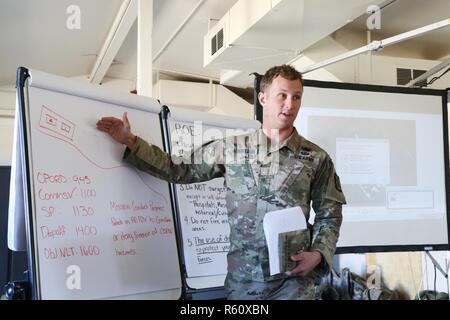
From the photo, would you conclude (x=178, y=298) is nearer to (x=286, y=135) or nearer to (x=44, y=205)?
(x=44, y=205)

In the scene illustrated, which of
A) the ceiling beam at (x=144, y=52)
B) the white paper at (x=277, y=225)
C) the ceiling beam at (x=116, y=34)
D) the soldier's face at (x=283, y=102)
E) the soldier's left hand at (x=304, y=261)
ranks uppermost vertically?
the ceiling beam at (x=116, y=34)

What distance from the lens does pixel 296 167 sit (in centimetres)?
150

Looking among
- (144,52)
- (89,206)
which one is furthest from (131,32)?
(89,206)

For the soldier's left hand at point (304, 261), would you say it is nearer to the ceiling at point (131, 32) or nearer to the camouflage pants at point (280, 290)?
the camouflage pants at point (280, 290)

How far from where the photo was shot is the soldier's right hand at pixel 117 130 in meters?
1.59

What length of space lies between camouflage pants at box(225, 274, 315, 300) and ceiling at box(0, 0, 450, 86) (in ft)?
7.83

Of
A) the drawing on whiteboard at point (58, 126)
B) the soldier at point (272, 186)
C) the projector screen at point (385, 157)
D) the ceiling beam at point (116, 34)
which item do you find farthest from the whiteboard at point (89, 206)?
the ceiling beam at point (116, 34)

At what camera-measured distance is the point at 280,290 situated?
1445 millimetres

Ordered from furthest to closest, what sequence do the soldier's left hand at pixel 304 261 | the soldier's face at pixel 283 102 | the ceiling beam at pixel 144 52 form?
the ceiling beam at pixel 144 52 → the soldier's face at pixel 283 102 → the soldier's left hand at pixel 304 261

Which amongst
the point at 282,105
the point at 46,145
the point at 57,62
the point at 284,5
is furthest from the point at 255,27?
the point at 57,62

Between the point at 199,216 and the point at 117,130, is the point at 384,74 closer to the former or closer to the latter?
the point at 199,216

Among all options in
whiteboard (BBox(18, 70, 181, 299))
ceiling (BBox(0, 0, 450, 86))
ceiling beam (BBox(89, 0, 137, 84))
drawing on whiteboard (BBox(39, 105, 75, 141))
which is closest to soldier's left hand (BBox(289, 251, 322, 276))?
whiteboard (BBox(18, 70, 181, 299))

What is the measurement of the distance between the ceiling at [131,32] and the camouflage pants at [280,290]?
7.83 feet

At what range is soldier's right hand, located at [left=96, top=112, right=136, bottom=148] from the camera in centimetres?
159
